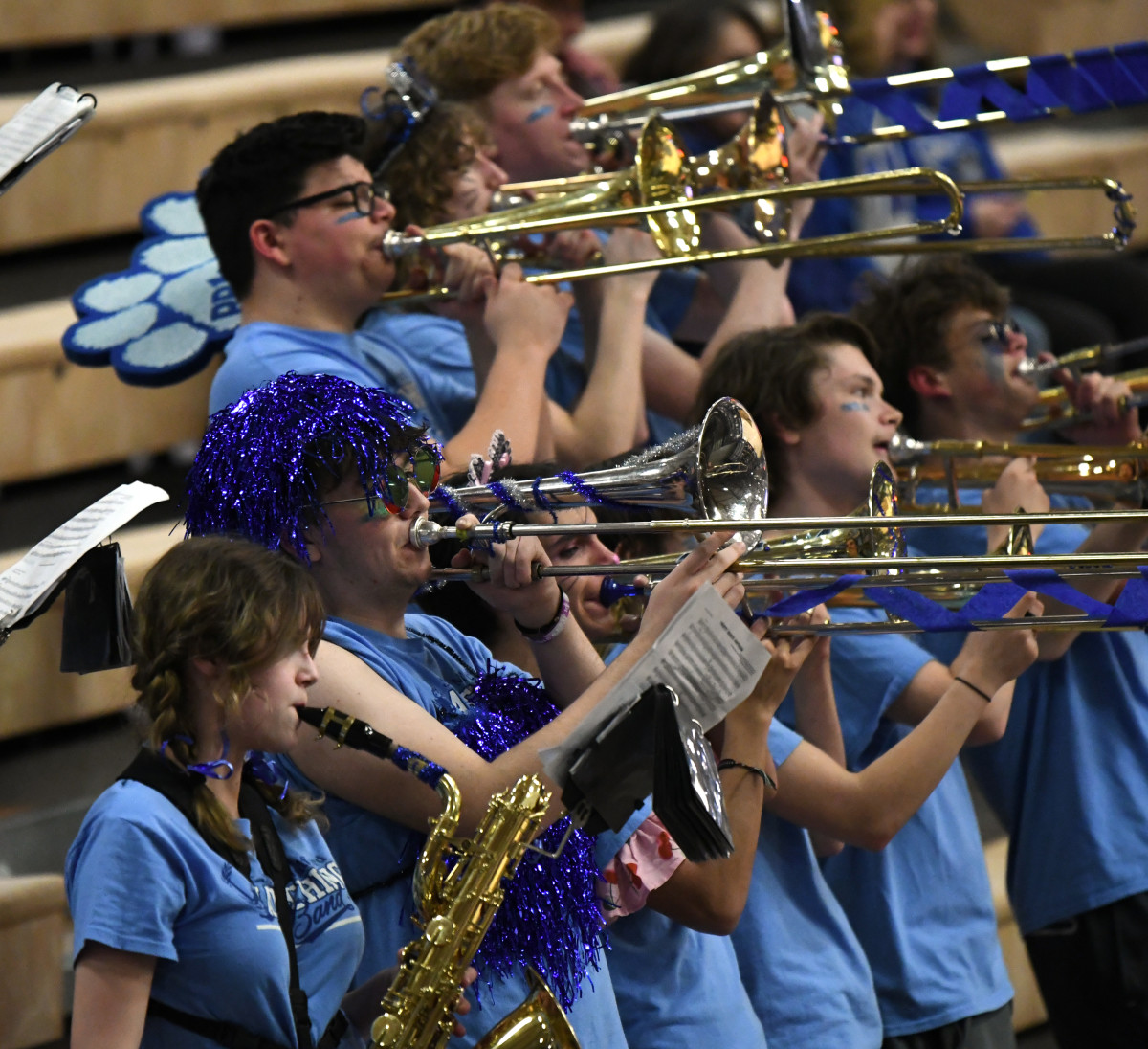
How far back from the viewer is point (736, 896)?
2.42 meters

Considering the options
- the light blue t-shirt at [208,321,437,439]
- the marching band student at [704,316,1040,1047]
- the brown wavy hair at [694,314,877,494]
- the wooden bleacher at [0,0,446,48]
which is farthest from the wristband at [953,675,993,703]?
the wooden bleacher at [0,0,446,48]

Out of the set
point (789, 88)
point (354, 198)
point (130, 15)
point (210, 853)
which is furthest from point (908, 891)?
point (130, 15)

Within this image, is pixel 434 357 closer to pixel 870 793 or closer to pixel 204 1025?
pixel 870 793

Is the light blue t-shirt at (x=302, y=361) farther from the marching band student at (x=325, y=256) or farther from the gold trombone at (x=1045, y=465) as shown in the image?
the gold trombone at (x=1045, y=465)

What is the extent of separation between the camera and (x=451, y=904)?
6.74 ft

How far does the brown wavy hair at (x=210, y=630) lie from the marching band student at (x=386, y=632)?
0.62ft

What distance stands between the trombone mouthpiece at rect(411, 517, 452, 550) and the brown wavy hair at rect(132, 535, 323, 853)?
0.26 metres

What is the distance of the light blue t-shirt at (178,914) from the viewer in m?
1.90

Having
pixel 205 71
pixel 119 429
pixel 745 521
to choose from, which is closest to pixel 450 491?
pixel 745 521

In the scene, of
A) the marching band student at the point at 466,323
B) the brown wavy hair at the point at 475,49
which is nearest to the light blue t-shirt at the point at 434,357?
the marching band student at the point at 466,323

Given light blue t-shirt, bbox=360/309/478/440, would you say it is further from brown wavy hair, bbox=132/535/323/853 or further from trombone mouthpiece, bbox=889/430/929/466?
brown wavy hair, bbox=132/535/323/853

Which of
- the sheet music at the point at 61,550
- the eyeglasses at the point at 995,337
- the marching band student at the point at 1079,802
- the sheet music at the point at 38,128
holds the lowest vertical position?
the marching band student at the point at 1079,802

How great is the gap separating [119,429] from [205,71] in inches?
49.6

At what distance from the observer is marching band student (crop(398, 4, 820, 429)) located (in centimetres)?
379
